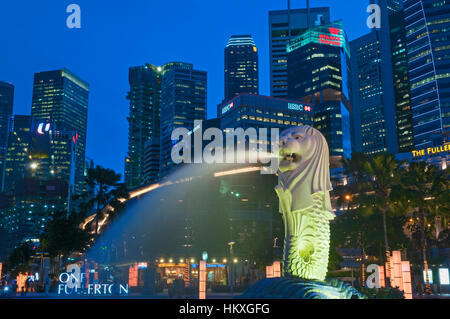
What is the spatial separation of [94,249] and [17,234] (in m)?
126

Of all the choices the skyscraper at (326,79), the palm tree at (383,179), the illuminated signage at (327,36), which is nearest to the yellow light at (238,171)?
the palm tree at (383,179)

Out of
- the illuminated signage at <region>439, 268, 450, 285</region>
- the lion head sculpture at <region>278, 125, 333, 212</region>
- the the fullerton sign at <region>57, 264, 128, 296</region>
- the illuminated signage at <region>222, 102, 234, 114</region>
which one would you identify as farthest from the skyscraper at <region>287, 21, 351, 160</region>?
the lion head sculpture at <region>278, 125, 333, 212</region>

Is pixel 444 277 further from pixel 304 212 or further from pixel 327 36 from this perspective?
pixel 327 36

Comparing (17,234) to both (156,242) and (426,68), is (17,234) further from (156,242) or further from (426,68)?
(426,68)

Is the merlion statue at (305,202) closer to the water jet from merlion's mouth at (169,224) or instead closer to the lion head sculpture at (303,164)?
the lion head sculpture at (303,164)

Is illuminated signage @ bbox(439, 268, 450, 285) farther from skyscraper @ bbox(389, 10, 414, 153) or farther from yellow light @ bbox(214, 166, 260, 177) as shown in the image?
skyscraper @ bbox(389, 10, 414, 153)

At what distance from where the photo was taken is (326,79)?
181 meters

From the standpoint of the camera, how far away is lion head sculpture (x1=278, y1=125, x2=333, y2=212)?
16.0 m

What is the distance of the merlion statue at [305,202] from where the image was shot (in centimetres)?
1559

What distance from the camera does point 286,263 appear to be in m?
15.7

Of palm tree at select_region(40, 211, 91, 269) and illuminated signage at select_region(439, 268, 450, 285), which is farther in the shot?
palm tree at select_region(40, 211, 91, 269)

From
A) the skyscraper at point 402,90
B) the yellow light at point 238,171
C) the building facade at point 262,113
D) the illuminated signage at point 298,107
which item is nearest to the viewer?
the yellow light at point 238,171

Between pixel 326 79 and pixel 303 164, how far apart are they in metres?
172

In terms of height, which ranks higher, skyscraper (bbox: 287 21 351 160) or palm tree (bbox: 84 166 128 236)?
skyscraper (bbox: 287 21 351 160)
